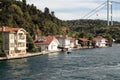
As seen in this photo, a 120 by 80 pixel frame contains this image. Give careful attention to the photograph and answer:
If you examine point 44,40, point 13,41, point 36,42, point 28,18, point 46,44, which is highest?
point 28,18

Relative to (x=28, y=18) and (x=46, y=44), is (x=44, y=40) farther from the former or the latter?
(x=28, y=18)

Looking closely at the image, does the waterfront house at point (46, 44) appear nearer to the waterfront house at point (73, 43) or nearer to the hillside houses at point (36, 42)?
the hillside houses at point (36, 42)

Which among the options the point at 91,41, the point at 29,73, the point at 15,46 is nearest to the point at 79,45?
the point at 91,41

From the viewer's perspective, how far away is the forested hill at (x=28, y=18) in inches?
3342

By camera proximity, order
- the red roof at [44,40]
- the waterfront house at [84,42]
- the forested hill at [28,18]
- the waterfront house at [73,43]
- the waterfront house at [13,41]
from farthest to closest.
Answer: the waterfront house at [84,42] < the waterfront house at [73,43] < the forested hill at [28,18] < the red roof at [44,40] < the waterfront house at [13,41]

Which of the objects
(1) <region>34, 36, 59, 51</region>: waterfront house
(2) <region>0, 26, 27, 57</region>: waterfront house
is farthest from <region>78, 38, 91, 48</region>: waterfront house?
(2) <region>0, 26, 27, 57</region>: waterfront house

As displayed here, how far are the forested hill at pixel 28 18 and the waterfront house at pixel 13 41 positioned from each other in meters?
20.4

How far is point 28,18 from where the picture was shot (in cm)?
9600

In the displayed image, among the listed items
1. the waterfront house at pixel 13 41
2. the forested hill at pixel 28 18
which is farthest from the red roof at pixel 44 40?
the waterfront house at pixel 13 41

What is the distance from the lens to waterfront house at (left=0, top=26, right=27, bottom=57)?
5606 centimetres

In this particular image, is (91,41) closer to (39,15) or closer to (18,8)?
(39,15)

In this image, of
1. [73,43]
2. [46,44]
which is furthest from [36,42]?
[73,43]

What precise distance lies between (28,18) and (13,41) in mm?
38419

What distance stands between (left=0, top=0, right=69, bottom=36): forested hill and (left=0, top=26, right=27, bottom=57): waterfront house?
20419 mm
